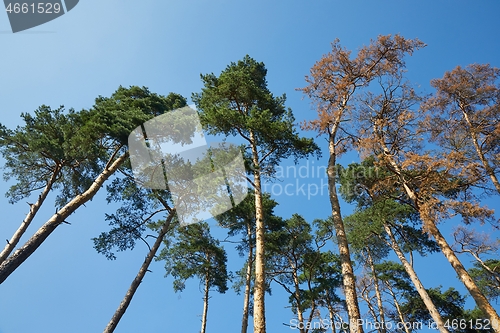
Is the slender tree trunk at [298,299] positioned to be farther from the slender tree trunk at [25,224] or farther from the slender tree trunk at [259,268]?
the slender tree trunk at [25,224]

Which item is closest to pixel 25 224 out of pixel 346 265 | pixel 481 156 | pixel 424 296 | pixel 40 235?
pixel 40 235

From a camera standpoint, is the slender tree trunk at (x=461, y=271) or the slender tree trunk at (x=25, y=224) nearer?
the slender tree trunk at (x=461, y=271)

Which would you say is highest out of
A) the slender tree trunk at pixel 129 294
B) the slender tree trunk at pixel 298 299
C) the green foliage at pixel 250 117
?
the green foliage at pixel 250 117

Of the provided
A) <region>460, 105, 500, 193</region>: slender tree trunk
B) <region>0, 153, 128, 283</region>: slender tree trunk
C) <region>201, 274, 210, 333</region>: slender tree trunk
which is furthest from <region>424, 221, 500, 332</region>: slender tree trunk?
<region>0, 153, 128, 283</region>: slender tree trunk

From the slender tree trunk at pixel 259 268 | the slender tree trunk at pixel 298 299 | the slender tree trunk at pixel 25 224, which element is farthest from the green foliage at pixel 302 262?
the slender tree trunk at pixel 25 224

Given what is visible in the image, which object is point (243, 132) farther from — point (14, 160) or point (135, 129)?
point (14, 160)

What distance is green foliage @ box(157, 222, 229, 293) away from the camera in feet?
45.6

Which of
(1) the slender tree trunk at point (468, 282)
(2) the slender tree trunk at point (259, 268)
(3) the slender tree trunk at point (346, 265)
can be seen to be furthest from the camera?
(1) the slender tree trunk at point (468, 282)

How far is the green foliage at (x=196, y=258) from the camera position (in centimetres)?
1390

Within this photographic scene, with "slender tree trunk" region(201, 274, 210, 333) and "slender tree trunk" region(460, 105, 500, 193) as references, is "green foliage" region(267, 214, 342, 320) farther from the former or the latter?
"slender tree trunk" region(460, 105, 500, 193)

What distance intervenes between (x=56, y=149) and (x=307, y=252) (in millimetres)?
12814

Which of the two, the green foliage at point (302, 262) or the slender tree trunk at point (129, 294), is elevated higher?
the green foliage at point (302, 262)

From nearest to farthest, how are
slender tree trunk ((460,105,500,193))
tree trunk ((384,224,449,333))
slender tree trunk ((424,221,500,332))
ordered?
1. slender tree trunk ((424,221,500,332))
2. tree trunk ((384,224,449,333))
3. slender tree trunk ((460,105,500,193))

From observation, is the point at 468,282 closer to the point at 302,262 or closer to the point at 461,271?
the point at 461,271
